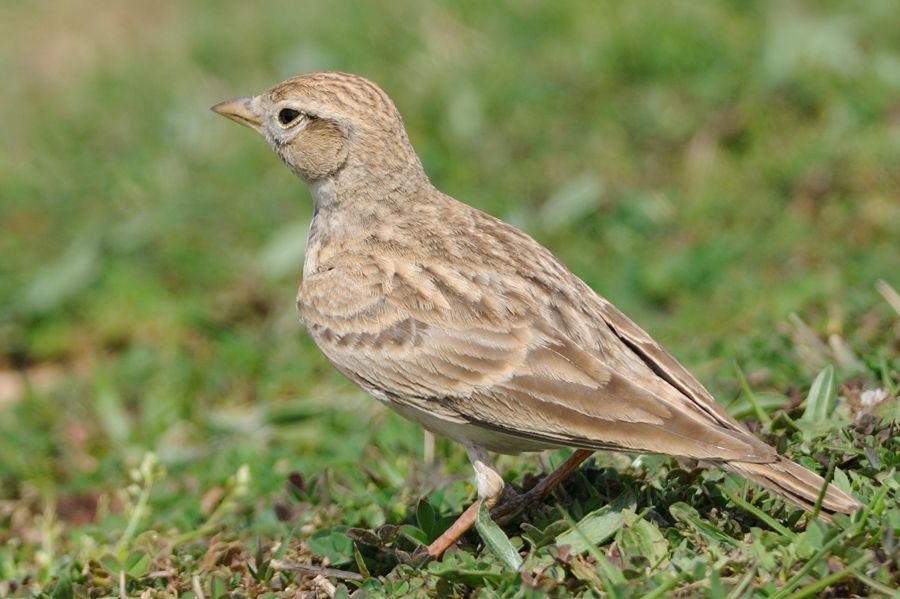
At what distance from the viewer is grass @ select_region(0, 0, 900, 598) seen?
4465 millimetres

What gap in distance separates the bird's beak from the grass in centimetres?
150

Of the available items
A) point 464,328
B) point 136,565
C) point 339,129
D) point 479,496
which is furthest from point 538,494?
point 339,129

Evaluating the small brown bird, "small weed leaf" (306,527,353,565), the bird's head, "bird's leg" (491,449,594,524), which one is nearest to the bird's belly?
the small brown bird

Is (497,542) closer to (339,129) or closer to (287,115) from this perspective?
(339,129)

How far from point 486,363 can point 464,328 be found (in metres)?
0.20

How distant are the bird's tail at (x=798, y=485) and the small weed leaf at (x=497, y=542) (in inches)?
29.6

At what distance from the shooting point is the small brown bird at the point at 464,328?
4.29m

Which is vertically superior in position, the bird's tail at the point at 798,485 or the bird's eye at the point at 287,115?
the bird's eye at the point at 287,115

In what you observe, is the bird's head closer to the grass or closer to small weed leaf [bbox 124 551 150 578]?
the grass

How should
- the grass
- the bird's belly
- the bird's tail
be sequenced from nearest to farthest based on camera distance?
the bird's tail → the grass → the bird's belly

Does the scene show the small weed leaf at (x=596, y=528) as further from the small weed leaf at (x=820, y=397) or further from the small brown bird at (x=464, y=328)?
the small weed leaf at (x=820, y=397)

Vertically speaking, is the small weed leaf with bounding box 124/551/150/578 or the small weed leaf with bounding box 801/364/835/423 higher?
the small weed leaf with bounding box 801/364/835/423

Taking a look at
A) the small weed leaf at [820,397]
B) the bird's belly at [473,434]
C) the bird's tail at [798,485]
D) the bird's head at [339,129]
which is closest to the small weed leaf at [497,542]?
the bird's belly at [473,434]

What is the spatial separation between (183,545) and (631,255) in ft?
12.5
